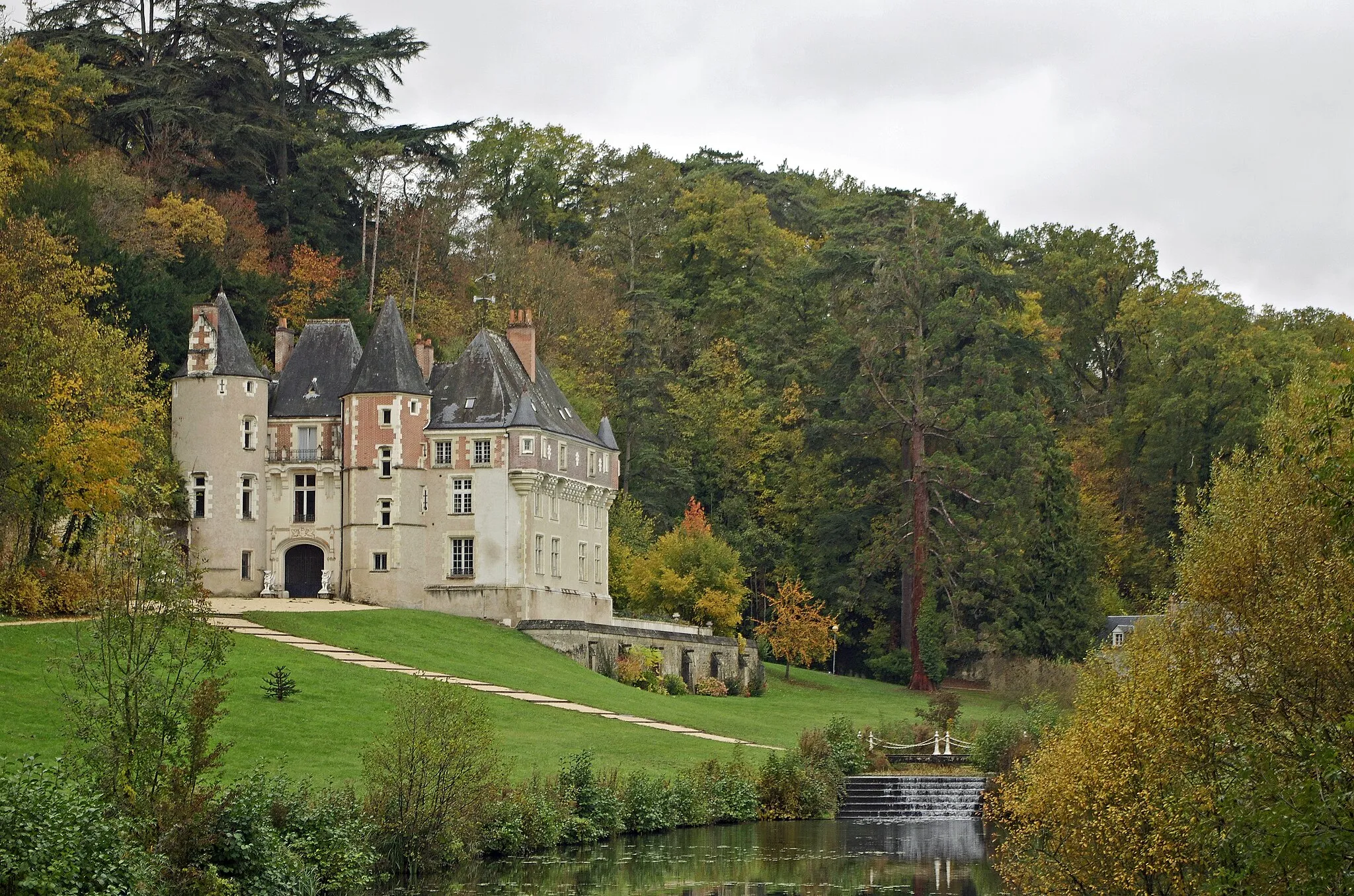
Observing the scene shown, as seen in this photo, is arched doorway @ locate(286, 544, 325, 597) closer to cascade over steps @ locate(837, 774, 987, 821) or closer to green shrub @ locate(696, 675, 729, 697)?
green shrub @ locate(696, 675, 729, 697)

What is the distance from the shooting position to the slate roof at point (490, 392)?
5931 centimetres

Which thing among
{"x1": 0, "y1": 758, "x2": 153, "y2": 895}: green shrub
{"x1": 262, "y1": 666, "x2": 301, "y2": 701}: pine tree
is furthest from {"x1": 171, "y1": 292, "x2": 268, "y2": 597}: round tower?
{"x1": 0, "y1": 758, "x2": 153, "y2": 895}: green shrub

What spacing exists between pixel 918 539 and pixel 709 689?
526 inches

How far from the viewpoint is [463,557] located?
193 feet

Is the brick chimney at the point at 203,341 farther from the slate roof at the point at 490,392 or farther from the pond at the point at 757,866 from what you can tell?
the pond at the point at 757,866

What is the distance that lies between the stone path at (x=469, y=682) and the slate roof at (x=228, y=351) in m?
11.1

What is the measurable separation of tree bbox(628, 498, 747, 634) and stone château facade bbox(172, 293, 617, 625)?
5.64 m

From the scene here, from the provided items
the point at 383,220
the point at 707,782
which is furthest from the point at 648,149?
the point at 707,782

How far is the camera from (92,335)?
4688 cm

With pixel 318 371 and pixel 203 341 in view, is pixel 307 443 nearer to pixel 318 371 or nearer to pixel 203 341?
pixel 318 371

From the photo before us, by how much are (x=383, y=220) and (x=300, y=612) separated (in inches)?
1224

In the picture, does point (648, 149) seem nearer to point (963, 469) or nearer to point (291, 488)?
point (963, 469)

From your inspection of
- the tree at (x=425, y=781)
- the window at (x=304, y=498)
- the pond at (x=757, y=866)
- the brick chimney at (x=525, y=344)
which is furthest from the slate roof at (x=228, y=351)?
the tree at (x=425, y=781)

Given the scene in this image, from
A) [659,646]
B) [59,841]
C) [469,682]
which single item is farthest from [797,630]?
[59,841]
